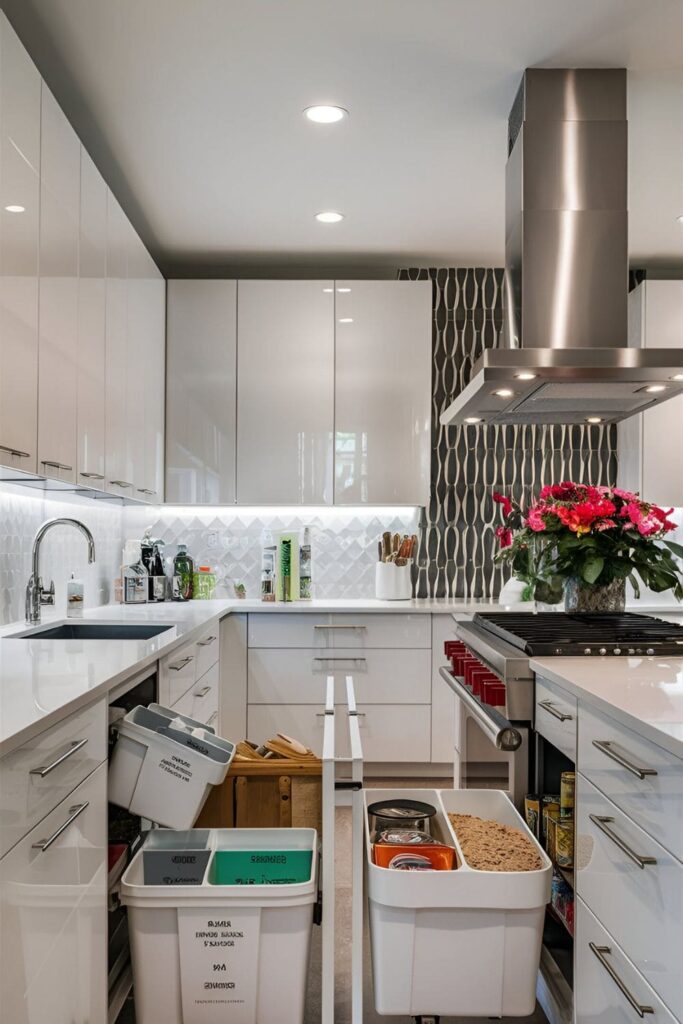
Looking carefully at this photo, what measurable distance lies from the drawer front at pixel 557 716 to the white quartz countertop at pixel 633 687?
0.03 meters

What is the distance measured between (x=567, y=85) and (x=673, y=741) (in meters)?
2.24

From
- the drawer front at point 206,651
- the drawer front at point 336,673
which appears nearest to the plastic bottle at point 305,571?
the drawer front at point 336,673

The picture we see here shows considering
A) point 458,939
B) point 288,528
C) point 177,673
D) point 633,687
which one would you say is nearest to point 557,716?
point 633,687

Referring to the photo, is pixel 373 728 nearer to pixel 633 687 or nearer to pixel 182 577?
pixel 182 577

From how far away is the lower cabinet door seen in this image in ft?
4.15

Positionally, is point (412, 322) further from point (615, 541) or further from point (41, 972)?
point (41, 972)

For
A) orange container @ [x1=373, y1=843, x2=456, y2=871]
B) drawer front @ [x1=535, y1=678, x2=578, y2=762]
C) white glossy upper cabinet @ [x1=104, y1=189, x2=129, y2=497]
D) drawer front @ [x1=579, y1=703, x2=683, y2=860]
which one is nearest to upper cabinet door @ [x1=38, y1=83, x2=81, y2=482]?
→ white glossy upper cabinet @ [x1=104, y1=189, x2=129, y2=497]

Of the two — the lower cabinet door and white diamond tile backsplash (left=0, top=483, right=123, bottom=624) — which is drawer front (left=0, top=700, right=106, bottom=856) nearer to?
the lower cabinet door

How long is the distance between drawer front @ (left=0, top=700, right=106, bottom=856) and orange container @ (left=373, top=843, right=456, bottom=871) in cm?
65

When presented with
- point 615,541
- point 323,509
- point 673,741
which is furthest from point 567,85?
point 323,509

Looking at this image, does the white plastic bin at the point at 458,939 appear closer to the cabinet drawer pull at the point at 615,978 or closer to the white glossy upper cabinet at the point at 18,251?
the cabinet drawer pull at the point at 615,978

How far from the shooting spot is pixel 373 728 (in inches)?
164

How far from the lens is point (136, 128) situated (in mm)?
3074

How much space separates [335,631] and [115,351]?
1661 mm
